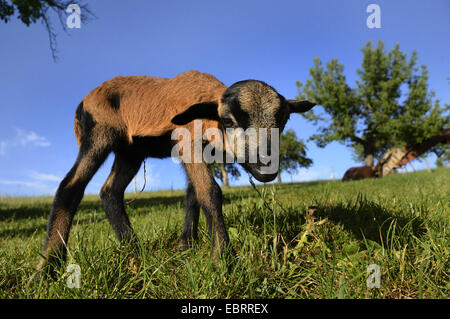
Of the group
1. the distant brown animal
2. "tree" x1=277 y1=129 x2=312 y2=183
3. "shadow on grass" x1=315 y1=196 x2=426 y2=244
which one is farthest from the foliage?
"shadow on grass" x1=315 y1=196 x2=426 y2=244

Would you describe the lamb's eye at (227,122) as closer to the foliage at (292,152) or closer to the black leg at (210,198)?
the black leg at (210,198)

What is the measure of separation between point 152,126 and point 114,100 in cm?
64

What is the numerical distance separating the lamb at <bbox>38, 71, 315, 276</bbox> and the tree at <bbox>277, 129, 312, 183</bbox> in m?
29.5

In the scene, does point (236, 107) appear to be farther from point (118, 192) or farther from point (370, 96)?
point (370, 96)

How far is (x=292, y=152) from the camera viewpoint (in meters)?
36.3

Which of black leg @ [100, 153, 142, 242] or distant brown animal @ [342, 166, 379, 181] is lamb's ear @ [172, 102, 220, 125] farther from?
distant brown animal @ [342, 166, 379, 181]

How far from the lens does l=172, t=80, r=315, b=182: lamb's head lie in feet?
7.84

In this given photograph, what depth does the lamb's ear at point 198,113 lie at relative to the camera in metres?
2.45

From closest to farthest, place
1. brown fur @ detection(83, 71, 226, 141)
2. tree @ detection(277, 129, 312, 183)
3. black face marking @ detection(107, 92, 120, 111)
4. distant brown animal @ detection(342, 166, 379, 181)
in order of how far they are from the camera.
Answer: brown fur @ detection(83, 71, 226, 141)
black face marking @ detection(107, 92, 120, 111)
distant brown animal @ detection(342, 166, 379, 181)
tree @ detection(277, 129, 312, 183)

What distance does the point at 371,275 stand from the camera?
2.04 m

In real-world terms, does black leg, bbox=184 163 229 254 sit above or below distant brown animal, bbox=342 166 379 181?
below

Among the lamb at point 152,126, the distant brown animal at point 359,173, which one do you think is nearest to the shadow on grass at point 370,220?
the lamb at point 152,126

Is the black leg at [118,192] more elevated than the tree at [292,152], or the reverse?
the tree at [292,152]
